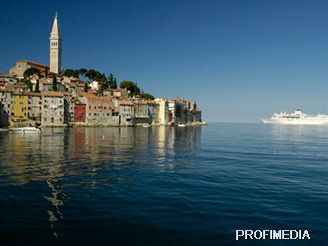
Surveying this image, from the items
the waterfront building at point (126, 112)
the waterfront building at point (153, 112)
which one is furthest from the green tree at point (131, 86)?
the waterfront building at point (126, 112)

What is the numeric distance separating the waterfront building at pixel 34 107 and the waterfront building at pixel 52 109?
1.09m

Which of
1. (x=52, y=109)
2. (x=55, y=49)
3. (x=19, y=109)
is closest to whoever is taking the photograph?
(x=19, y=109)

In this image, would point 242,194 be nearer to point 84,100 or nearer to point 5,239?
point 5,239

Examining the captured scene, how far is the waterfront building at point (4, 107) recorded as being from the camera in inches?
3403

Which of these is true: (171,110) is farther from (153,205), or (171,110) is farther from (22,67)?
(153,205)

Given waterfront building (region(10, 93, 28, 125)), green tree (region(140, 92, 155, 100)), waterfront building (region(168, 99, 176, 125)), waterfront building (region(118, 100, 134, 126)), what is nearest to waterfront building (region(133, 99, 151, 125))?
waterfront building (region(118, 100, 134, 126))

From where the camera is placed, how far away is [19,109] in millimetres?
89688

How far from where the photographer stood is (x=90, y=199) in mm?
12688

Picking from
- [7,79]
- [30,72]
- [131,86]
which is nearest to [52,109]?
[7,79]

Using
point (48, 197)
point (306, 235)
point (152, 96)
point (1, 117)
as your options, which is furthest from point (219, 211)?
point (152, 96)

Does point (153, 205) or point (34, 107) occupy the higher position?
point (34, 107)

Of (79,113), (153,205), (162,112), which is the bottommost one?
(153,205)

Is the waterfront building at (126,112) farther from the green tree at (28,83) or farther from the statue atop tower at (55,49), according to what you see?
the statue atop tower at (55,49)

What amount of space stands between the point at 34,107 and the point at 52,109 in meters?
4.87
